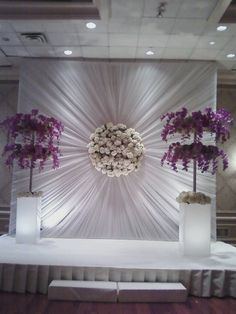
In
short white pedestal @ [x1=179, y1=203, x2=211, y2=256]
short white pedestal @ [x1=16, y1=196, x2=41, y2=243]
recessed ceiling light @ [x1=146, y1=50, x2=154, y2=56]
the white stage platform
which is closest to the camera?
the white stage platform

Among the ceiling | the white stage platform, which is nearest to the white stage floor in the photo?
the white stage platform

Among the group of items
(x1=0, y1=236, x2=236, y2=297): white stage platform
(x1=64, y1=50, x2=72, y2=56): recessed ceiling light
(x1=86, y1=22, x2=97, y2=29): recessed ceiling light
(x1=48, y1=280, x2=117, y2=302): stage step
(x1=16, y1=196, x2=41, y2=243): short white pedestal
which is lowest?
A: (x1=48, y1=280, x2=117, y2=302): stage step

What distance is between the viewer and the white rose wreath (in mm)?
5406

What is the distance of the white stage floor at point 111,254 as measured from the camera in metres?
3.83

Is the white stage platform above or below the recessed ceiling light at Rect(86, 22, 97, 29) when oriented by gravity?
below

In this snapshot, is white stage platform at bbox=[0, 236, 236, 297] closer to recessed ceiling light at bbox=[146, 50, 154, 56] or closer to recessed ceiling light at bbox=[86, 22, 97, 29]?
recessed ceiling light at bbox=[86, 22, 97, 29]

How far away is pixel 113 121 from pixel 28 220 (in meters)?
1.96

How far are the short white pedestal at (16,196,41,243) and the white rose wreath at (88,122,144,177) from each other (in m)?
1.13

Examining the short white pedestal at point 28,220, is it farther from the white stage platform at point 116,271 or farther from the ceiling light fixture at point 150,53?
the ceiling light fixture at point 150,53

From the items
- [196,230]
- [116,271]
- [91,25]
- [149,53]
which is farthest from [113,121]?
[116,271]

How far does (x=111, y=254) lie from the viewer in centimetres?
430

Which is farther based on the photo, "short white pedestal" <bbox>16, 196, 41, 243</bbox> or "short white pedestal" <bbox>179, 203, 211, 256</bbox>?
"short white pedestal" <bbox>16, 196, 41, 243</bbox>

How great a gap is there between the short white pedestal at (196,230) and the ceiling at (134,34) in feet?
7.36

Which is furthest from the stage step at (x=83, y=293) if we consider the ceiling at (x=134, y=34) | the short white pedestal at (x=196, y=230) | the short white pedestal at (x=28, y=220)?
the ceiling at (x=134, y=34)
